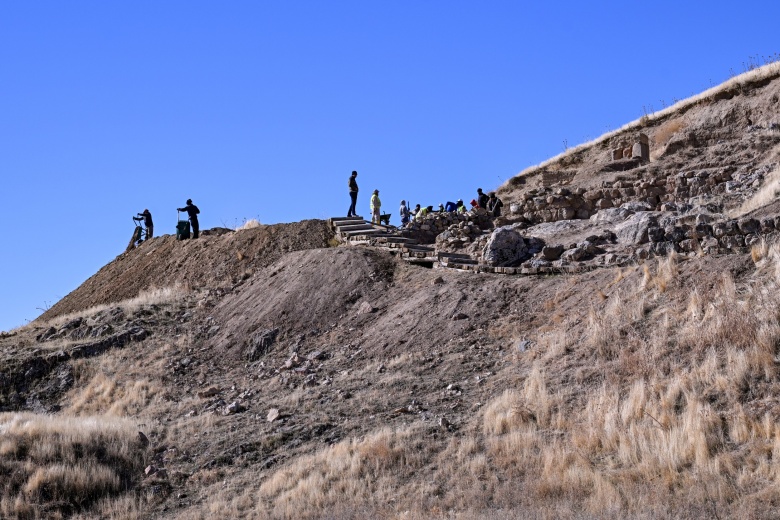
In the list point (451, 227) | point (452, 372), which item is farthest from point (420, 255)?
point (452, 372)

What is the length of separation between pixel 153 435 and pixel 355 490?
511cm

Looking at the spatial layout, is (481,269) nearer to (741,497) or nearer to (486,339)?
(486,339)

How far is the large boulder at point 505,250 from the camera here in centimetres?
2002

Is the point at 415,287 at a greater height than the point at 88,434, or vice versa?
the point at 415,287

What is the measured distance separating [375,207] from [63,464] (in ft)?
51.9

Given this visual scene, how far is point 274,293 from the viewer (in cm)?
2155

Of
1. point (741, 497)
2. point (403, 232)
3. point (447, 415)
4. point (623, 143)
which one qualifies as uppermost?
point (623, 143)

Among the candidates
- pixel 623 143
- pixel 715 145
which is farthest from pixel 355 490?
pixel 623 143

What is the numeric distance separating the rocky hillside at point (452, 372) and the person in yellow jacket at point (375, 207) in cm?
196

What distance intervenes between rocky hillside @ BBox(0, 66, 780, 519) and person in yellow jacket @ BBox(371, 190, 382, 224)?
196 cm

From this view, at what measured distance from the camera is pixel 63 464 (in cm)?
1369

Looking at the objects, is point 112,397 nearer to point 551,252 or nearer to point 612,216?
point 551,252

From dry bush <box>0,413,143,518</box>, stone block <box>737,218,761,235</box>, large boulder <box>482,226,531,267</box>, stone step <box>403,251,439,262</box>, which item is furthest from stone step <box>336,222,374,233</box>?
stone block <box>737,218,761,235</box>

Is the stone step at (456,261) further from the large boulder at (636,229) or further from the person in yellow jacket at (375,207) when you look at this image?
the person in yellow jacket at (375,207)
